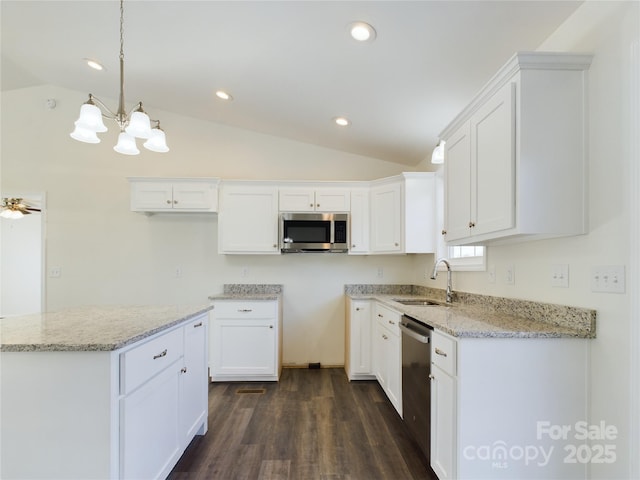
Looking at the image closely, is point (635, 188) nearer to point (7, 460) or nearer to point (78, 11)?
point (7, 460)

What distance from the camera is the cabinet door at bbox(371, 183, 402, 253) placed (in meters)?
3.12

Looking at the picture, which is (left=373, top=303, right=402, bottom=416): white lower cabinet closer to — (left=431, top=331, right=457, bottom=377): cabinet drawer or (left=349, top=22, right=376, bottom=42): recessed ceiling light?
(left=431, top=331, right=457, bottom=377): cabinet drawer

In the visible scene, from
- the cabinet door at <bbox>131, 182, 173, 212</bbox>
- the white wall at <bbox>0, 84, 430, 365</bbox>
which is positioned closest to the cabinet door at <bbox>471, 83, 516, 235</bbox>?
the white wall at <bbox>0, 84, 430, 365</bbox>

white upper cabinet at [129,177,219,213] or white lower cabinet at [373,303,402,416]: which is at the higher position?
white upper cabinet at [129,177,219,213]

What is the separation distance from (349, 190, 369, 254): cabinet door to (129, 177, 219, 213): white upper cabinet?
1553 millimetres

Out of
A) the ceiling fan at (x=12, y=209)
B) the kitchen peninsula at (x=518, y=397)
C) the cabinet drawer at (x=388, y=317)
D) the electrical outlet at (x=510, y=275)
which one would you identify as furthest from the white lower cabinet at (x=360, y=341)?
the ceiling fan at (x=12, y=209)

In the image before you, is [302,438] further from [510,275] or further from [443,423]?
[510,275]

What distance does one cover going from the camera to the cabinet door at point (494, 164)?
1.37 m

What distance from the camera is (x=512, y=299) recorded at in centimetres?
185

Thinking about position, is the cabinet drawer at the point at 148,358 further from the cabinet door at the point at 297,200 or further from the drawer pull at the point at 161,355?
the cabinet door at the point at 297,200

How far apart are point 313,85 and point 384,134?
93 cm

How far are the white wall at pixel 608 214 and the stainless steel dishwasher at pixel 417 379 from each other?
0.71 metres

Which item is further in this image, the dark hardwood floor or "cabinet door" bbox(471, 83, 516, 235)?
the dark hardwood floor

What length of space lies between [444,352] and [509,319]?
51cm
